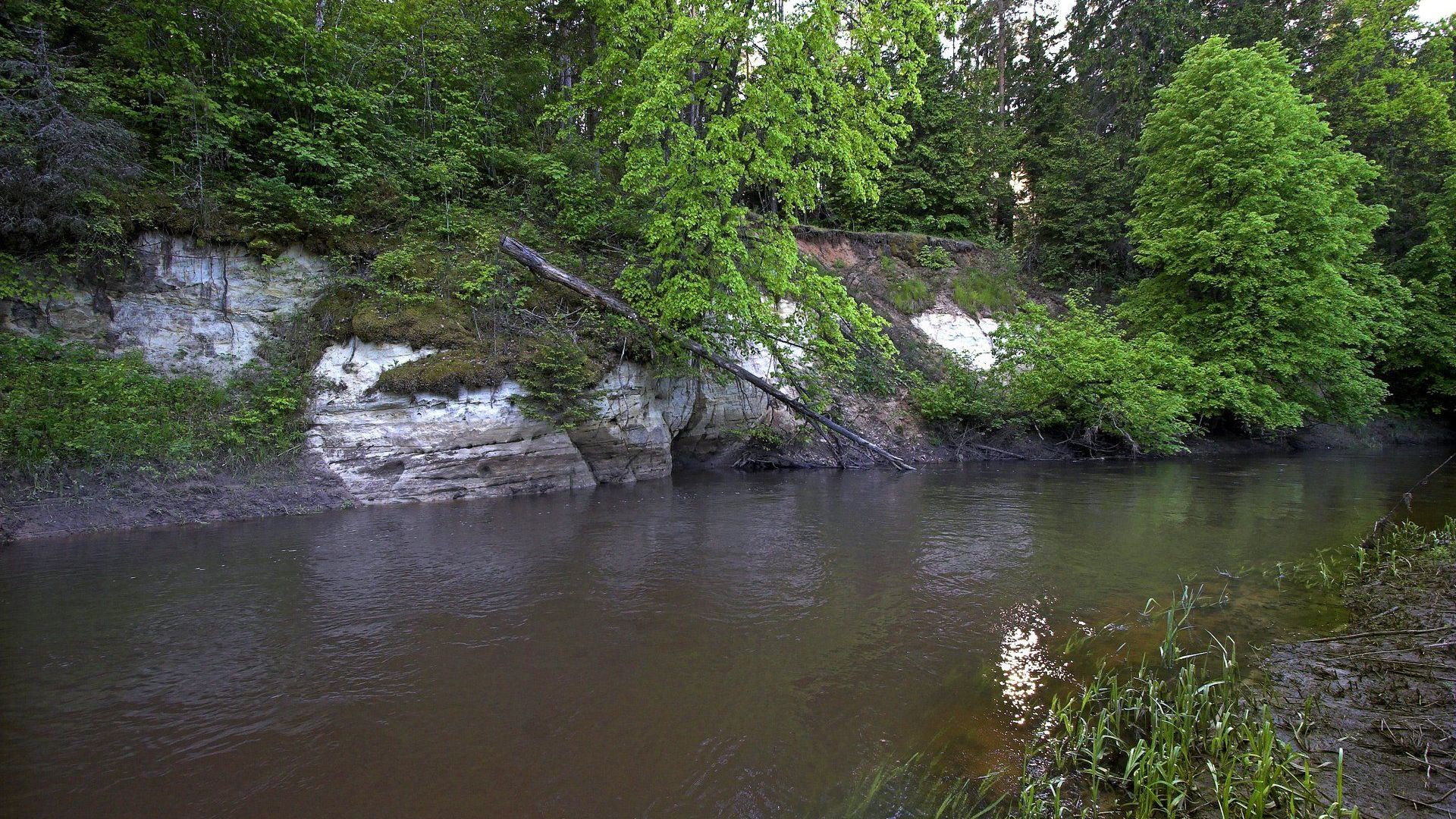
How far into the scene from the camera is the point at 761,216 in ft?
39.9

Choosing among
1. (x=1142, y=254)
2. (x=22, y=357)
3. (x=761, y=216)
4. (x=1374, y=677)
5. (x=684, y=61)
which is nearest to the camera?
(x=1374, y=677)

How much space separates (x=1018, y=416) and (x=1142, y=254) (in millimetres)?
6986

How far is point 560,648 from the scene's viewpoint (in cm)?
441

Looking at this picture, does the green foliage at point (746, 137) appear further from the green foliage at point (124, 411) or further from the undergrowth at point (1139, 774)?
the undergrowth at point (1139, 774)

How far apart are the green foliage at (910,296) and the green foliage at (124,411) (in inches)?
623

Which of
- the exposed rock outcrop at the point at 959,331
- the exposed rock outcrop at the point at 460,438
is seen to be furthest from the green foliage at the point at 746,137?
the exposed rock outcrop at the point at 959,331

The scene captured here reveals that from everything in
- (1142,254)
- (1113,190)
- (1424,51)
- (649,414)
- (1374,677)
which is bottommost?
(1374,677)

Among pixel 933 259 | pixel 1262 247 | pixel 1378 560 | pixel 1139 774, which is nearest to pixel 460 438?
pixel 1139 774

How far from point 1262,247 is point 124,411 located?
77.7ft

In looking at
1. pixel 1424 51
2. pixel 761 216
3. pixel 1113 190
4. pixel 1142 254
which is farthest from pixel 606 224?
pixel 1424 51

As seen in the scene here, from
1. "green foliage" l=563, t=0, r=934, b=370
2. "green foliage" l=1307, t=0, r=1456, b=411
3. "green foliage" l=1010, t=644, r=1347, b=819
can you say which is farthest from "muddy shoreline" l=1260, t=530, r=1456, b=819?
"green foliage" l=1307, t=0, r=1456, b=411

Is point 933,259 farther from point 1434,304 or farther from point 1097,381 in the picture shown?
point 1434,304

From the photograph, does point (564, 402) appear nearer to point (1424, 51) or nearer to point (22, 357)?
point (22, 357)

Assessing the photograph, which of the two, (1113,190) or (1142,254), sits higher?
(1113,190)
